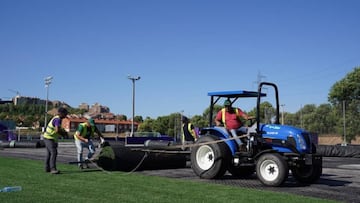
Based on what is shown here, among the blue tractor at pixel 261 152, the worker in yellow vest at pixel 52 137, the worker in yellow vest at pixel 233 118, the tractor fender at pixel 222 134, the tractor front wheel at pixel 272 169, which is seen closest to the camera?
the tractor front wheel at pixel 272 169

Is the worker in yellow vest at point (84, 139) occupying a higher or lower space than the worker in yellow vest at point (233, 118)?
lower

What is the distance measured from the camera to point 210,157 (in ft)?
35.6

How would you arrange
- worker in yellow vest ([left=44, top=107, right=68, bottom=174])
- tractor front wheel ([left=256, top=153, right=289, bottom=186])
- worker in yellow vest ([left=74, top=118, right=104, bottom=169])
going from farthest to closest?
worker in yellow vest ([left=74, top=118, right=104, bottom=169]) < worker in yellow vest ([left=44, top=107, right=68, bottom=174]) < tractor front wheel ([left=256, top=153, right=289, bottom=186])

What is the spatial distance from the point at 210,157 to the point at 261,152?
165 cm

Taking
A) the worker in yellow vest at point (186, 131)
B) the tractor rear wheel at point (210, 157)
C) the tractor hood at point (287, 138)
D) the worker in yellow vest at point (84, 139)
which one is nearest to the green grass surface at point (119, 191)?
the tractor rear wheel at point (210, 157)

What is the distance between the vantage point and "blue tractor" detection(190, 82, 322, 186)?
31.0 ft

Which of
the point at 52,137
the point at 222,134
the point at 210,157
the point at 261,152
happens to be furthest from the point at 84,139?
the point at 261,152

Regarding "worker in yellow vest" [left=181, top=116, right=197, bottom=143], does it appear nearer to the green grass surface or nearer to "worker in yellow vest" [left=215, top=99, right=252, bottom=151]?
"worker in yellow vest" [left=215, top=99, right=252, bottom=151]

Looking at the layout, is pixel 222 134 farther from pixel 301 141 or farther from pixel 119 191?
pixel 119 191

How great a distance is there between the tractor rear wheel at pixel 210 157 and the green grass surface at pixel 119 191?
1.38m

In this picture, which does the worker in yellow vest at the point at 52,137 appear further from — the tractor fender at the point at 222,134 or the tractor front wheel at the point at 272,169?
the tractor front wheel at the point at 272,169

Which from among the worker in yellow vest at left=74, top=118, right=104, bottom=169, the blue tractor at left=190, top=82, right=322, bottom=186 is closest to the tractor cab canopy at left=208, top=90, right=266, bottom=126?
the blue tractor at left=190, top=82, right=322, bottom=186

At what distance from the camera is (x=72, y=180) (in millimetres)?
9438

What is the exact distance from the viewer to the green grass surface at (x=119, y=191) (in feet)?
22.8
